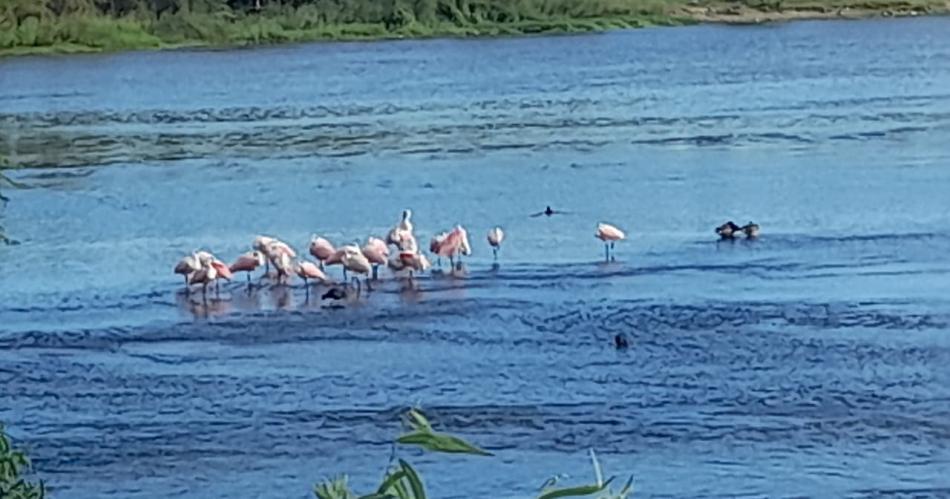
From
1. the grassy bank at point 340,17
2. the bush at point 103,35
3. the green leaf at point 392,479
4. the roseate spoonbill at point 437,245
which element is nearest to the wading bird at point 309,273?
the roseate spoonbill at point 437,245

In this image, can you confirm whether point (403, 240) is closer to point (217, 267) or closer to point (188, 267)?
point (217, 267)

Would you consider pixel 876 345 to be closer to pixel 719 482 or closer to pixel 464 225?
pixel 719 482

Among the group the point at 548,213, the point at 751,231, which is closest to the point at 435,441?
the point at 751,231

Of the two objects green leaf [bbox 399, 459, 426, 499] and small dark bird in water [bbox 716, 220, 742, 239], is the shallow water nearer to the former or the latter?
small dark bird in water [bbox 716, 220, 742, 239]

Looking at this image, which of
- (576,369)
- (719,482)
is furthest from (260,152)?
(719,482)

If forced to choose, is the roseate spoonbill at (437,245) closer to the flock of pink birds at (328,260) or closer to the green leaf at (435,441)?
the flock of pink birds at (328,260)

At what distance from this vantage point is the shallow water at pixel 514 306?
930 cm

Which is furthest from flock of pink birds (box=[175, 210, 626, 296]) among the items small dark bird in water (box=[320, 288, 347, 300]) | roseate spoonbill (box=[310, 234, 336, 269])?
small dark bird in water (box=[320, 288, 347, 300])

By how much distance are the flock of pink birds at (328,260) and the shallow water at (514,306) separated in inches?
6.5

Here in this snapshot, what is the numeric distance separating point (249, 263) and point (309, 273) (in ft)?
1.25

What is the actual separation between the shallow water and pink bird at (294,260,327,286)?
180mm

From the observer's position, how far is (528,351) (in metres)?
11.1

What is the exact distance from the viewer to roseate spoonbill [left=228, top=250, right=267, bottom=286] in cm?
1316

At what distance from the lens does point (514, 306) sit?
12070 millimetres
